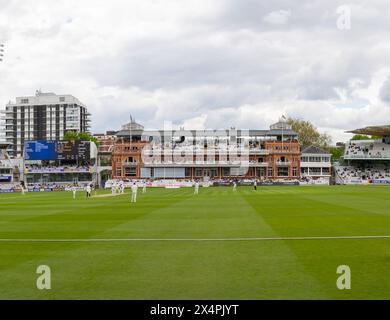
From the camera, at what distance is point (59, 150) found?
100 m

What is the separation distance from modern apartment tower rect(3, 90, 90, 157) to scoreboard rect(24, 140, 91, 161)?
61.6 meters

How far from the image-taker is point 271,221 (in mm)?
21438

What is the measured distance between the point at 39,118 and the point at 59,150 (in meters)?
67.9

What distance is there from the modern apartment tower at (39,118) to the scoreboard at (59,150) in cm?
6156

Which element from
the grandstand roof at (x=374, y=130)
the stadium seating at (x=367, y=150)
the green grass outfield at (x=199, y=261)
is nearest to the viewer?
the green grass outfield at (x=199, y=261)

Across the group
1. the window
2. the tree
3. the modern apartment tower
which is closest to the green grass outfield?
the window

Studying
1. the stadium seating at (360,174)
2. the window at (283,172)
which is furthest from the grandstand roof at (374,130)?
the window at (283,172)

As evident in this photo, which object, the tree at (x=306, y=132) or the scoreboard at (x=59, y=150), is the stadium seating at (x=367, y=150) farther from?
the scoreboard at (x=59, y=150)

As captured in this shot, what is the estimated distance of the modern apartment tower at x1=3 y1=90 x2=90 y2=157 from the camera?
531ft

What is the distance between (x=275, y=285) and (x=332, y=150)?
14505cm

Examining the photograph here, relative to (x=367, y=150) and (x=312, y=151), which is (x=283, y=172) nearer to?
(x=312, y=151)

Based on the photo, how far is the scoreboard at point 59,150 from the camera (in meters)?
100
